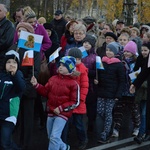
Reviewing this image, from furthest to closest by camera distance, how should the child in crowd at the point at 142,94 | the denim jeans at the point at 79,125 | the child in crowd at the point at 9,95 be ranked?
1. the child in crowd at the point at 142,94
2. the denim jeans at the point at 79,125
3. the child in crowd at the point at 9,95

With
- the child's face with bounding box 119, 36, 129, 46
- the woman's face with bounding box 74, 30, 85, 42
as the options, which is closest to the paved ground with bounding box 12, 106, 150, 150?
the woman's face with bounding box 74, 30, 85, 42

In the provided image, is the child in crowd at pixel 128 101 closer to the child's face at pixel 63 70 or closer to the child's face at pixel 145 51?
the child's face at pixel 145 51

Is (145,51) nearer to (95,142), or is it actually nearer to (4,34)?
(95,142)

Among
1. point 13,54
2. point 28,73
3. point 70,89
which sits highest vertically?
point 13,54

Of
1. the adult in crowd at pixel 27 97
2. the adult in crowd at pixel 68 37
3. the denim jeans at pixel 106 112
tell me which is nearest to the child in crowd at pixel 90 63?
the denim jeans at pixel 106 112

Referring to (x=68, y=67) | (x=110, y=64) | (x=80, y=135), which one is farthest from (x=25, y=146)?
(x=110, y=64)

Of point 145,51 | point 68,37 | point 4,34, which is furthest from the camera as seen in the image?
point 68,37

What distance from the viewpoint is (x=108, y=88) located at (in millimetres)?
7340

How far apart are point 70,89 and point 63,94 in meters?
0.12

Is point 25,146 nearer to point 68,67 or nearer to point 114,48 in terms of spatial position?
point 68,67

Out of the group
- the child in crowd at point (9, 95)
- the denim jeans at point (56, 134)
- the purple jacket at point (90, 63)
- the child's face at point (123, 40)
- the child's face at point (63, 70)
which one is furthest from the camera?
the child's face at point (123, 40)

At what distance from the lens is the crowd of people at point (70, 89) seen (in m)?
6.03

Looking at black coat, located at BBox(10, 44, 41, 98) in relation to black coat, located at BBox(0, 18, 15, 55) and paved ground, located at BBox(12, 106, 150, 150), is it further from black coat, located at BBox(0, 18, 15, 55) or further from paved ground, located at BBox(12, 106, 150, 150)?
paved ground, located at BBox(12, 106, 150, 150)

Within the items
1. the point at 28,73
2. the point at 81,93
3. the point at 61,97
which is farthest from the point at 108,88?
the point at 28,73
